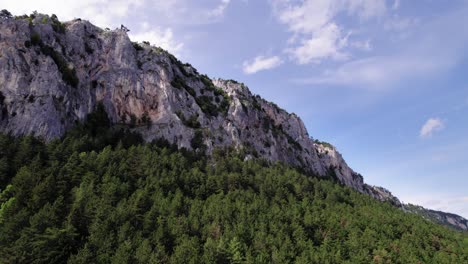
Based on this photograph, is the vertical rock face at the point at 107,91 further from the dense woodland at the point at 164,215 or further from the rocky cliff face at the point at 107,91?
the dense woodland at the point at 164,215

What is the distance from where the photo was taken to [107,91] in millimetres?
136125

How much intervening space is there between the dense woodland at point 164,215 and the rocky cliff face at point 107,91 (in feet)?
33.5

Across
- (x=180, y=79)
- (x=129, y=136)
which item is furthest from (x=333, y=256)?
(x=180, y=79)

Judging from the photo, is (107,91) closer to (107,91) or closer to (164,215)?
(107,91)

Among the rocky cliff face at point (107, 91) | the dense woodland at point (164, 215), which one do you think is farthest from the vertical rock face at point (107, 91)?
the dense woodland at point (164, 215)

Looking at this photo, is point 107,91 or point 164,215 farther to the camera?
point 107,91

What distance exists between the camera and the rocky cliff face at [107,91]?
102688 mm

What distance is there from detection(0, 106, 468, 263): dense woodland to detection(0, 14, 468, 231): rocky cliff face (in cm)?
1021

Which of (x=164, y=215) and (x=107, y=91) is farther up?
(x=107, y=91)

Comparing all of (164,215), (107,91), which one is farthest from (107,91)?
(164,215)

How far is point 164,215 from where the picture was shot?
246 feet

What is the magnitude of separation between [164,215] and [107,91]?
81.6 meters

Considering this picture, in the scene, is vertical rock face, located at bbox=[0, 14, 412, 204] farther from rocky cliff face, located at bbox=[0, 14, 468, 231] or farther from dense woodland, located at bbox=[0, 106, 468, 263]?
dense woodland, located at bbox=[0, 106, 468, 263]

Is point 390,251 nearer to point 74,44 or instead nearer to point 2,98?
point 2,98
